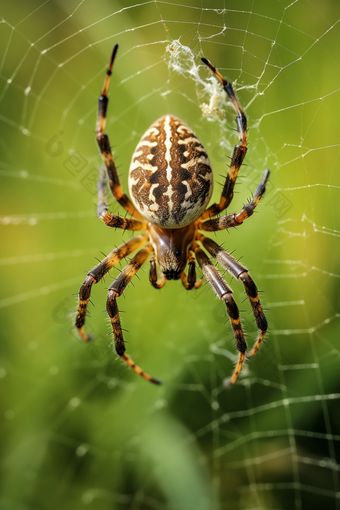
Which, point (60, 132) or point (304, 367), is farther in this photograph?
point (60, 132)

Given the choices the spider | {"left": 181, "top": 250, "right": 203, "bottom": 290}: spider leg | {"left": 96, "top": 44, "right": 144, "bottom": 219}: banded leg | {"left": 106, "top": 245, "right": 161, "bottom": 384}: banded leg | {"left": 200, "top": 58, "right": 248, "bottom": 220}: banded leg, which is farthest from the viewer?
{"left": 181, "top": 250, "right": 203, "bottom": 290}: spider leg

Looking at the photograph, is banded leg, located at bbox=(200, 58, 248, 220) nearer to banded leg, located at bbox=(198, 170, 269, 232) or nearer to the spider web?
banded leg, located at bbox=(198, 170, 269, 232)

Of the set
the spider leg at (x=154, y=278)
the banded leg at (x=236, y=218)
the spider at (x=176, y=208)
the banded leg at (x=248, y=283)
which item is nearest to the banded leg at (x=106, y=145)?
the spider at (x=176, y=208)

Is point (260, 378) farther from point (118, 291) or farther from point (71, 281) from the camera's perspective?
point (71, 281)

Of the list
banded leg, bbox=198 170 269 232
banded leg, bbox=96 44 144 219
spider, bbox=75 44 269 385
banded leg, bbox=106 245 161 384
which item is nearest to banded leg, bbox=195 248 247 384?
spider, bbox=75 44 269 385

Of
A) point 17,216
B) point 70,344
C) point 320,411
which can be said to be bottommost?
point 320,411

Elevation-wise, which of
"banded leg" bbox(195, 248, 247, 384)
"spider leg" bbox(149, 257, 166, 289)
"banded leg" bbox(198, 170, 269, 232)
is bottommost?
"banded leg" bbox(195, 248, 247, 384)

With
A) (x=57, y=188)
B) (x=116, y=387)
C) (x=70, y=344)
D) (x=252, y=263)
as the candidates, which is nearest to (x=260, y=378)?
(x=252, y=263)
